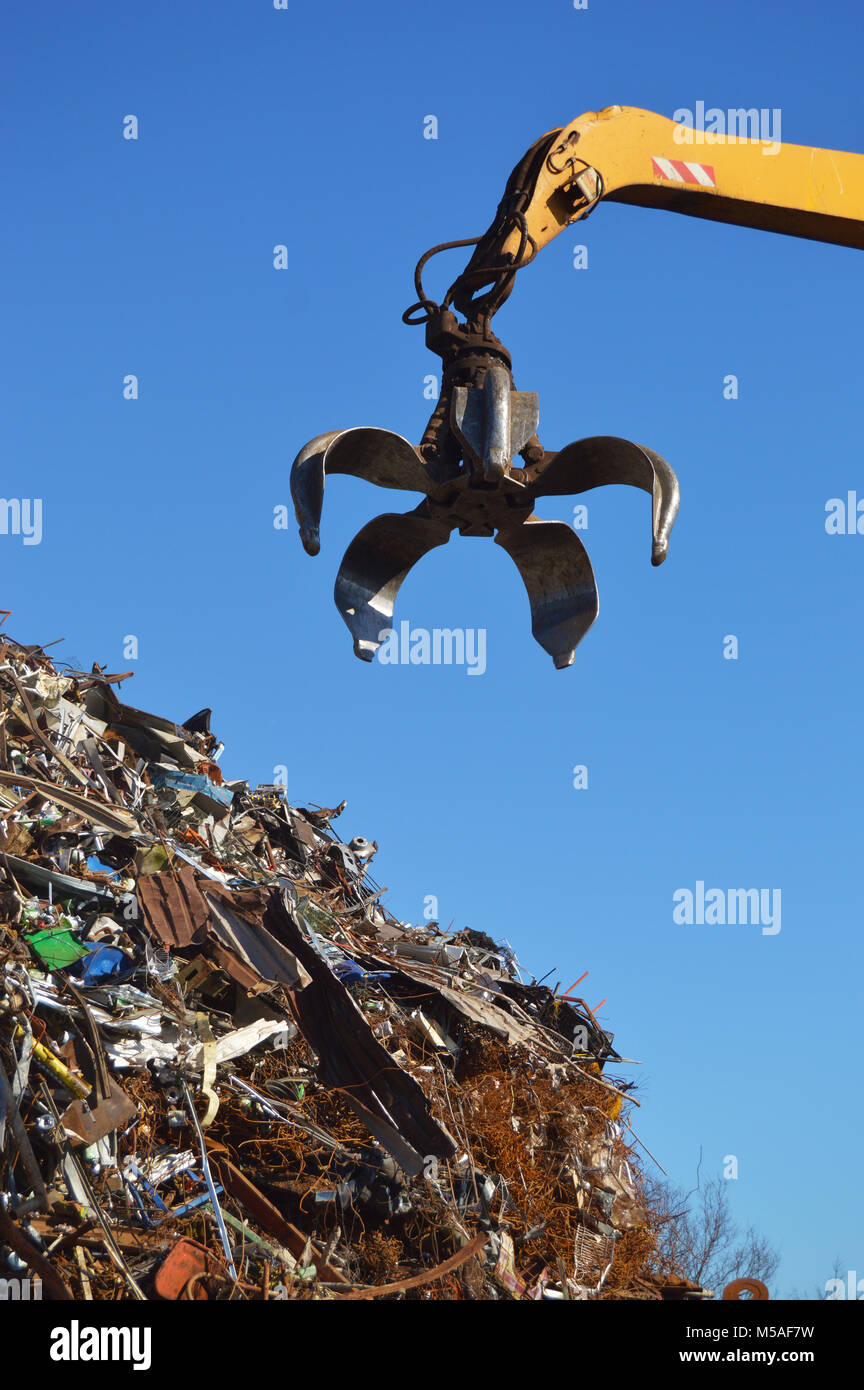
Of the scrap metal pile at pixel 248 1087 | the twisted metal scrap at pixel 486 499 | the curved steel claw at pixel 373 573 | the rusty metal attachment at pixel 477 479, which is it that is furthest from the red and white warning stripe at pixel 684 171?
the scrap metal pile at pixel 248 1087

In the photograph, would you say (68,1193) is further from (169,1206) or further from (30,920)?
(30,920)

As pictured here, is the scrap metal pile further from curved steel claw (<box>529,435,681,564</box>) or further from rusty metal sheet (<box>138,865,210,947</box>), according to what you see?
curved steel claw (<box>529,435,681,564</box>)

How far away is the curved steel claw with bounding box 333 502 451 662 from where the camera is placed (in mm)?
3652

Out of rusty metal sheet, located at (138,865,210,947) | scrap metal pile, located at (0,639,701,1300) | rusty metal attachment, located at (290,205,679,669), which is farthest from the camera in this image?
rusty metal sheet, located at (138,865,210,947)

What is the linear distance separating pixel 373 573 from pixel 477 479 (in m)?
0.47

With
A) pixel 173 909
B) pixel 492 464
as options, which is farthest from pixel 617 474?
pixel 173 909

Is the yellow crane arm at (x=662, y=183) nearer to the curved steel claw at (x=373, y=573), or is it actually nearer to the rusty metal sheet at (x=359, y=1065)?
the curved steel claw at (x=373, y=573)

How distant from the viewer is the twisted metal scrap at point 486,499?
3.22 meters

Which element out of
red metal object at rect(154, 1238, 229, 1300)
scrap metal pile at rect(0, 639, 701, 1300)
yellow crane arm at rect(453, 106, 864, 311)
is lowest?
red metal object at rect(154, 1238, 229, 1300)

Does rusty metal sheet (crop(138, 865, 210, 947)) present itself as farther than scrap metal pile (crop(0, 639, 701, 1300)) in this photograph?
Yes

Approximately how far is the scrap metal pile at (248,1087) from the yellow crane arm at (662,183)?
14.9 feet

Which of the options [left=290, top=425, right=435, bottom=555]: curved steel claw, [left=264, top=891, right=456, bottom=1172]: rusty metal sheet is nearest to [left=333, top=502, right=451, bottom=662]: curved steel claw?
[left=290, top=425, right=435, bottom=555]: curved steel claw

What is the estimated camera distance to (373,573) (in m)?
3.69
